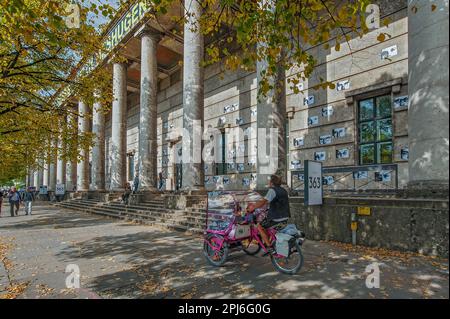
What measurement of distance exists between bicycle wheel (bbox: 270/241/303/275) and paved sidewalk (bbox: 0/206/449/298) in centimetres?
15

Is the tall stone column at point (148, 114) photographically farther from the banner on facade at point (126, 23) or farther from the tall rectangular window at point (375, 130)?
the tall rectangular window at point (375, 130)

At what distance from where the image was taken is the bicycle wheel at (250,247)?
22.9 feet

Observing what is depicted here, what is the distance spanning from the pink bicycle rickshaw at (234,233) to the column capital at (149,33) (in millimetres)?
15870

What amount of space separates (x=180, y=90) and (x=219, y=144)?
7.38m

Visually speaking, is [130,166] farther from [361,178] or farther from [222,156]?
[361,178]

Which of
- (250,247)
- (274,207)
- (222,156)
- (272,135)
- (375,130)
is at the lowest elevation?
(250,247)

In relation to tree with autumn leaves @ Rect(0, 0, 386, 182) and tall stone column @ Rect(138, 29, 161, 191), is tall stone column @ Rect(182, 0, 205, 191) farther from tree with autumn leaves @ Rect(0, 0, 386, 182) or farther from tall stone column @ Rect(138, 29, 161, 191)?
tall stone column @ Rect(138, 29, 161, 191)

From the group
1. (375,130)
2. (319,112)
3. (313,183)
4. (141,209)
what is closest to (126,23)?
(141,209)

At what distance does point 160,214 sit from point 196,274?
343 inches

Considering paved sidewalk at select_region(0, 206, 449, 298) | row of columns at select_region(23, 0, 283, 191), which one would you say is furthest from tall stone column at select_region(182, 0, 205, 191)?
paved sidewalk at select_region(0, 206, 449, 298)

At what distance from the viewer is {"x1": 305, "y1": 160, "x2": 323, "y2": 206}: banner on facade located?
831 centimetres

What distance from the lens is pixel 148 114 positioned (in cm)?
1925

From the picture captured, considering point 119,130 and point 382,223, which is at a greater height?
point 119,130

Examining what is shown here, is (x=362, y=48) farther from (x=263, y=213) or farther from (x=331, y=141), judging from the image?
(x=263, y=213)
